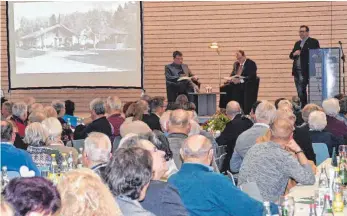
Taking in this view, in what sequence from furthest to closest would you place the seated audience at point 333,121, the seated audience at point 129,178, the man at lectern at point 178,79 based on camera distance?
the man at lectern at point 178,79 → the seated audience at point 333,121 → the seated audience at point 129,178

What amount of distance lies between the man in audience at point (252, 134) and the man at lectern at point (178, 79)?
8127mm

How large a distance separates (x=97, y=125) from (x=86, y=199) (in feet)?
20.3

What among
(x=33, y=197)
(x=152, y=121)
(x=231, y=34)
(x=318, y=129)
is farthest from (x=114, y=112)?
(x=231, y=34)

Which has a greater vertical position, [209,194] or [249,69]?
[249,69]

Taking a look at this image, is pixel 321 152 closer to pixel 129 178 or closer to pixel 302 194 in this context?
pixel 302 194

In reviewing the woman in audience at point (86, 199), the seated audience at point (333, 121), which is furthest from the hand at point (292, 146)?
the seated audience at point (333, 121)

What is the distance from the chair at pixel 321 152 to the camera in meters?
7.73

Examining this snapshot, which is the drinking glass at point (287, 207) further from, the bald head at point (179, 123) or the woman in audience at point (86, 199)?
the bald head at point (179, 123)

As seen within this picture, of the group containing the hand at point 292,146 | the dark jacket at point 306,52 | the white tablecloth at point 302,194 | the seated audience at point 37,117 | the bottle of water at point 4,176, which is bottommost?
the white tablecloth at point 302,194

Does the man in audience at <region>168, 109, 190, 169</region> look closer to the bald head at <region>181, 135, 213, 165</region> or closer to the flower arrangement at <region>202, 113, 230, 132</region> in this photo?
the bald head at <region>181, 135, 213, 165</region>

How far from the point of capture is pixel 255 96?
50.7 feet

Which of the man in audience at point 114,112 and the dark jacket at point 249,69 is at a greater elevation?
the dark jacket at point 249,69

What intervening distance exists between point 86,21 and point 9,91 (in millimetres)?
2436

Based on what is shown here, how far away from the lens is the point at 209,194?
470cm
